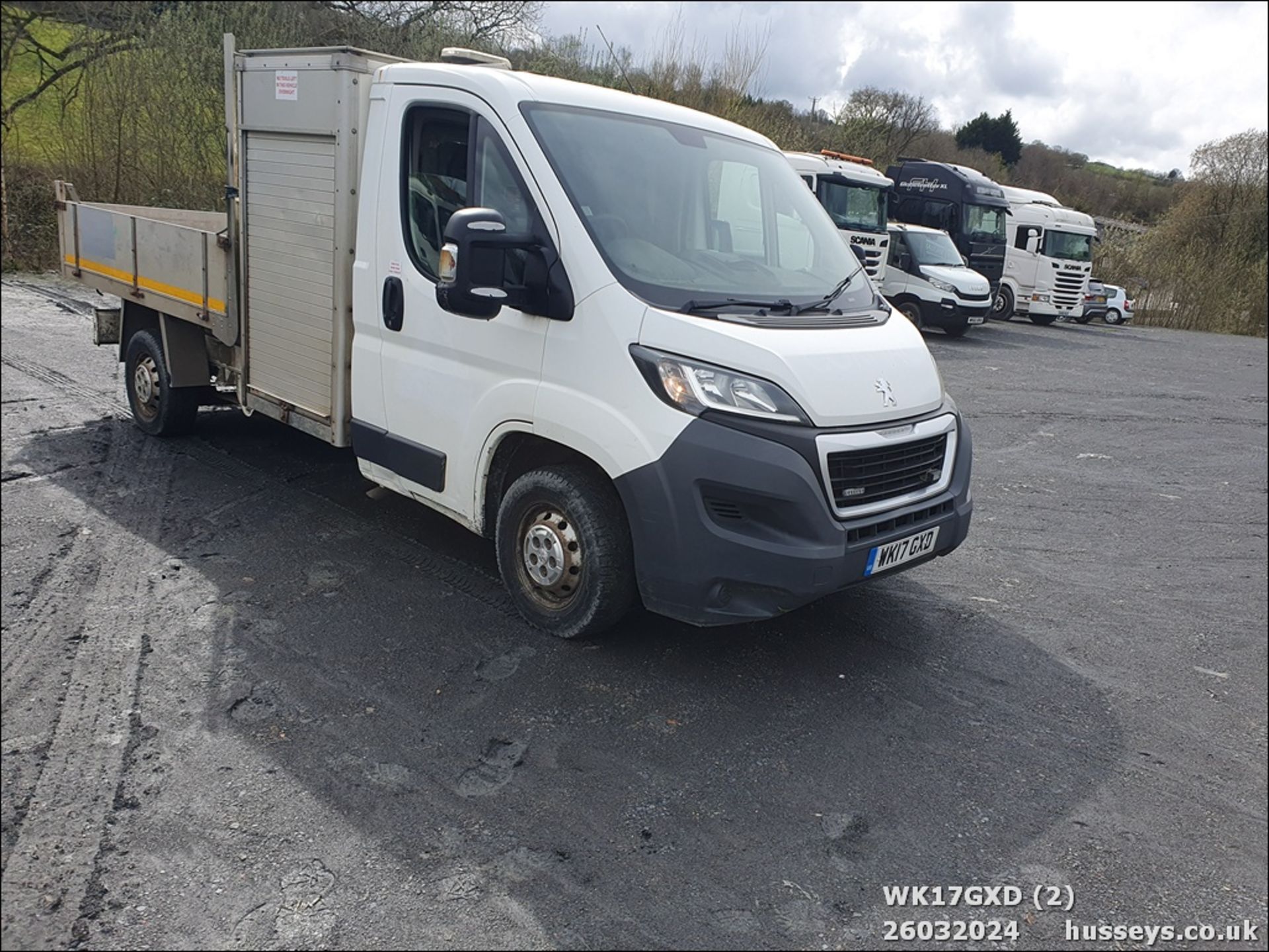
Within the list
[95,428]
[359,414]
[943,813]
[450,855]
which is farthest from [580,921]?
[95,428]

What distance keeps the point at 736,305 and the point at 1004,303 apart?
979 inches

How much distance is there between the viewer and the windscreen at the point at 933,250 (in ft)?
68.2

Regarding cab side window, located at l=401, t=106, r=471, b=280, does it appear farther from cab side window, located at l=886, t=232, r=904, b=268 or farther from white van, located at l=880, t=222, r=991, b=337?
cab side window, located at l=886, t=232, r=904, b=268

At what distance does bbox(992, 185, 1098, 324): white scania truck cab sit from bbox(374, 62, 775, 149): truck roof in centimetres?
2333

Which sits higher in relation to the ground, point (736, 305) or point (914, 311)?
point (736, 305)

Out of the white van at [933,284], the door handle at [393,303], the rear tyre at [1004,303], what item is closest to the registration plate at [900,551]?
the door handle at [393,303]

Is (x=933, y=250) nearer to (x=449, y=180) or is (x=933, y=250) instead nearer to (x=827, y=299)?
(x=827, y=299)

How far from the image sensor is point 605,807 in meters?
3.33

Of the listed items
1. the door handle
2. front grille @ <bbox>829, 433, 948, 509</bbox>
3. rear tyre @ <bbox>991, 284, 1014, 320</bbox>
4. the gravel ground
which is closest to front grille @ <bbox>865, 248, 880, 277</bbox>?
rear tyre @ <bbox>991, 284, 1014, 320</bbox>

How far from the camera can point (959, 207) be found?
24.0 m

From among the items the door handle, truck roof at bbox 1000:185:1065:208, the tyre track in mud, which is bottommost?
the tyre track in mud

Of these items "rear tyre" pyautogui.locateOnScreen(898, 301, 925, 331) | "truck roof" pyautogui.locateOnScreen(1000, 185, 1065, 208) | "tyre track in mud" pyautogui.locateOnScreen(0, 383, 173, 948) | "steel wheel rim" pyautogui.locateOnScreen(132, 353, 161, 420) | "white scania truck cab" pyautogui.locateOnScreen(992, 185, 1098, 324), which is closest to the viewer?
"tyre track in mud" pyautogui.locateOnScreen(0, 383, 173, 948)

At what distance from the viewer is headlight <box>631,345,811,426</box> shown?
3836 mm

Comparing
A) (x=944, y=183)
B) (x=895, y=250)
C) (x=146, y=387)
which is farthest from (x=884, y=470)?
(x=944, y=183)
